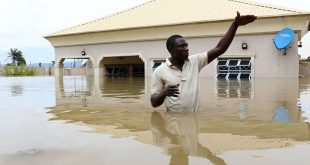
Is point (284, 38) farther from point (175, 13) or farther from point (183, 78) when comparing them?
point (183, 78)

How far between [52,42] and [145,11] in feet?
25.1

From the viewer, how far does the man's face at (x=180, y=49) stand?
4.55 meters

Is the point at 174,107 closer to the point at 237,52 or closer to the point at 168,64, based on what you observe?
→ the point at 168,64

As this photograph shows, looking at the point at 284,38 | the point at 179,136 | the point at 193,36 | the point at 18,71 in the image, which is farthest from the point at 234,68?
the point at 18,71

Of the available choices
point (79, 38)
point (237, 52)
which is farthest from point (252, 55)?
point (79, 38)

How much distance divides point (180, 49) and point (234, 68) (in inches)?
643

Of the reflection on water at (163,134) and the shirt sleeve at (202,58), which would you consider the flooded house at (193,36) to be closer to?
the reflection on water at (163,134)

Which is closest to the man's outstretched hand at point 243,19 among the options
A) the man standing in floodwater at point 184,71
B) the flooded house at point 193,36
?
the man standing in floodwater at point 184,71

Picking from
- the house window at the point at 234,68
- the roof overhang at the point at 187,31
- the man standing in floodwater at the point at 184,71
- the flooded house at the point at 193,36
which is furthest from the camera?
the house window at the point at 234,68

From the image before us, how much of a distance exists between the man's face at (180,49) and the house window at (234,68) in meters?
15.7

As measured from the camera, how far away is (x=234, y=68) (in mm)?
20344

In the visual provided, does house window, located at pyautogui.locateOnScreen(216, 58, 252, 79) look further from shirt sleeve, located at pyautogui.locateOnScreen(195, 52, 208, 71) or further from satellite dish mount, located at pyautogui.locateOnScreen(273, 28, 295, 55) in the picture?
shirt sleeve, located at pyautogui.locateOnScreen(195, 52, 208, 71)

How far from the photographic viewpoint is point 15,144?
10.2 feet

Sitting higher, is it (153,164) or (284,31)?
(284,31)
